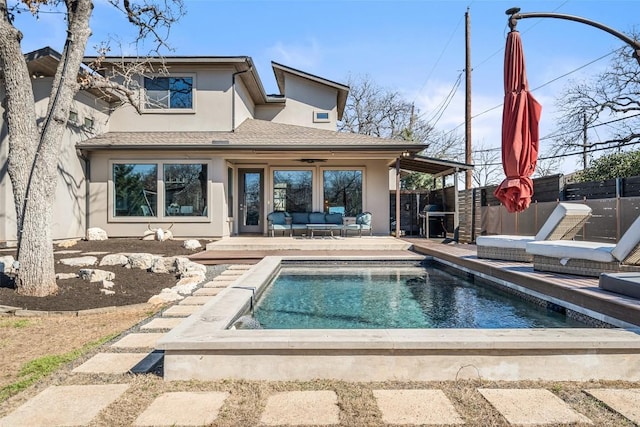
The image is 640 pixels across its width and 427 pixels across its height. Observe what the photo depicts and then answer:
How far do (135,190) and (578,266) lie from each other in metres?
11.2

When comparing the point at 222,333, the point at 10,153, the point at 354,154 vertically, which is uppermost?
the point at 354,154

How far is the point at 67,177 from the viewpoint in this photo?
429 inches

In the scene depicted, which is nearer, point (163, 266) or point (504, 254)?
point (504, 254)

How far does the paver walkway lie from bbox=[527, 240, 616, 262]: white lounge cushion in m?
2.86

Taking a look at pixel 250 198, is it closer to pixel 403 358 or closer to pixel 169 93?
pixel 169 93

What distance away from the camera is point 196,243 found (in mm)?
10461

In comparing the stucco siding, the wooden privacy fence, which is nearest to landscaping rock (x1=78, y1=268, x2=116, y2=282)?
the wooden privacy fence

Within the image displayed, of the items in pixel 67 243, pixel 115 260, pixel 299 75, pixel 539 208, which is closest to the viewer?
pixel 115 260

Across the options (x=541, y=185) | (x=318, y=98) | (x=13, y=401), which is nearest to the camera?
(x=13, y=401)

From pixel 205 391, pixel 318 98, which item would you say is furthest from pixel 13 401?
pixel 318 98

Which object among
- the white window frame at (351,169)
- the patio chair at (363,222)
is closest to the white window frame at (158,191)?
the white window frame at (351,169)

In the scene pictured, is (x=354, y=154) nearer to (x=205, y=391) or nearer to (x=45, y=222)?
(x=45, y=222)

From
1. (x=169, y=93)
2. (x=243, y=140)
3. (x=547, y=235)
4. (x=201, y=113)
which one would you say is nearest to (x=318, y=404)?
(x=547, y=235)

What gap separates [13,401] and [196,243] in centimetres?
810
